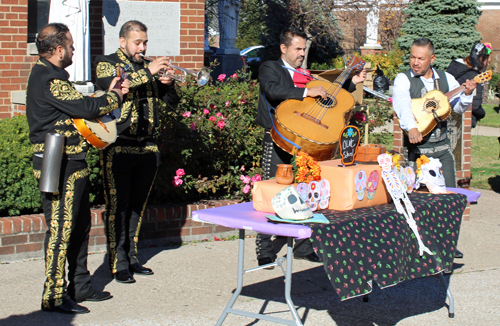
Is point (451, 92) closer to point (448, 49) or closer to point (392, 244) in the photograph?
point (392, 244)

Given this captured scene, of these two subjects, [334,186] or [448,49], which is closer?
[334,186]

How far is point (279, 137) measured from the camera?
4.69 meters

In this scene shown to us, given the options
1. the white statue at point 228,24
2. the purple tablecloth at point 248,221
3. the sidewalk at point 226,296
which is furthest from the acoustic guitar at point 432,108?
the white statue at point 228,24

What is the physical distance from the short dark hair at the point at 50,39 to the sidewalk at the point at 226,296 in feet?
5.79

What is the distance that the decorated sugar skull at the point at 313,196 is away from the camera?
148 inches

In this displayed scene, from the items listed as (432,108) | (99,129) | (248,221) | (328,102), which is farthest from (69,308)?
(432,108)

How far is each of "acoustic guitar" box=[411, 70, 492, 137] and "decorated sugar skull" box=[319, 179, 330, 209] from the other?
5.57ft

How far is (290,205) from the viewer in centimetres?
346

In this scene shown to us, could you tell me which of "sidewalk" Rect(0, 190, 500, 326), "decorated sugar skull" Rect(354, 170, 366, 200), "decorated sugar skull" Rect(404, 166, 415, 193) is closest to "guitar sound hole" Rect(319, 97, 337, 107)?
"decorated sugar skull" Rect(404, 166, 415, 193)

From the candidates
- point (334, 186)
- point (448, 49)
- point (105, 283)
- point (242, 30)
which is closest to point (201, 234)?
point (105, 283)

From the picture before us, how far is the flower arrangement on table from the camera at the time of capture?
379 cm

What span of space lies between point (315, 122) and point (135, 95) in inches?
55.1

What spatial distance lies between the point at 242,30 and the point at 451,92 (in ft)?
84.3

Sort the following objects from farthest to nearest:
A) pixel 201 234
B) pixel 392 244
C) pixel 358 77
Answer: pixel 201 234, pixel 358 77, pixel 392 244
